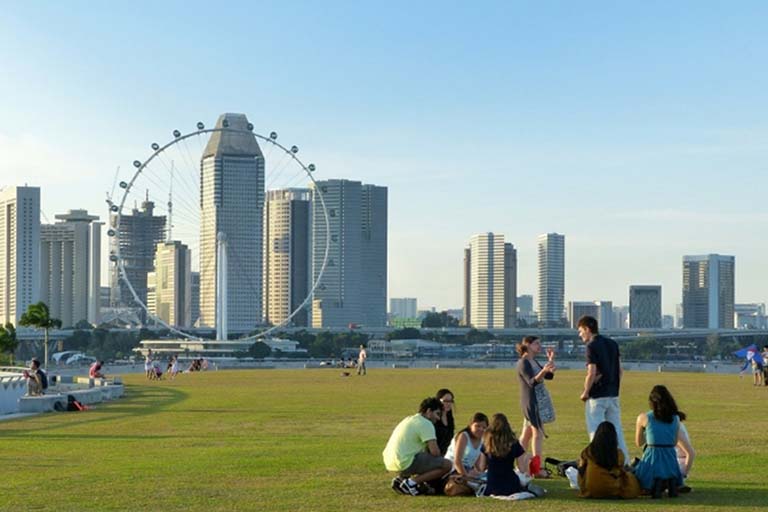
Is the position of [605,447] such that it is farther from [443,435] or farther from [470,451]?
[443,435]

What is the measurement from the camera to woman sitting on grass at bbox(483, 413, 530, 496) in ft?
48.3

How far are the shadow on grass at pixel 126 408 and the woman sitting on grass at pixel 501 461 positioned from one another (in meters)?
12.3

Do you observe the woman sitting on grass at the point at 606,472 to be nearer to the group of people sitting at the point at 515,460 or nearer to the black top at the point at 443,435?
the group of people sitting at the point at 515,460

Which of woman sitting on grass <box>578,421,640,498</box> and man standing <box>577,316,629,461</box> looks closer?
woman sitting on grass <box>578,421,640,498</box>

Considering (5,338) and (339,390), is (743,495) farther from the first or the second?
(5,338)

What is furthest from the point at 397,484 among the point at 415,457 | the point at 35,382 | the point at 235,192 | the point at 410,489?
the point at 235,192

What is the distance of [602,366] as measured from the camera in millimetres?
16375

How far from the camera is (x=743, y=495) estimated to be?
14.9m

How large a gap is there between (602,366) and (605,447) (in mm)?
1872

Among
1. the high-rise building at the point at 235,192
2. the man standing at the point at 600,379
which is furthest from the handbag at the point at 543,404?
the high-rise building at the point at 235,192

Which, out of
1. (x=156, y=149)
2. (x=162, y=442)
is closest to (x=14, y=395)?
(x=162, y=442)

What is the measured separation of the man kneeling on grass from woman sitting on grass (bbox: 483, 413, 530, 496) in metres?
0.80

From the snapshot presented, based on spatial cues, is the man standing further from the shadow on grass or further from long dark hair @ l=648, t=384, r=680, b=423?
the shadow on grass

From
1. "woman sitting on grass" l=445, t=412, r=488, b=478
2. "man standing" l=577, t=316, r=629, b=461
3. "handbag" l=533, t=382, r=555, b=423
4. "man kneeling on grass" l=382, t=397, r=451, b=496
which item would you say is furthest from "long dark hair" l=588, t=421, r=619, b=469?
"handbag" l=533, t=382, r=555, b=423
